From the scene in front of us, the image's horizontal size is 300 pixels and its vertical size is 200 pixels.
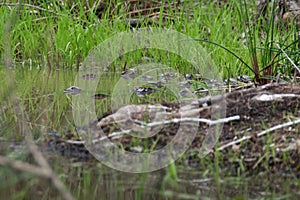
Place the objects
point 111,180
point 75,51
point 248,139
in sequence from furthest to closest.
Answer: point 75,51 < point 248,139 < point 111,180

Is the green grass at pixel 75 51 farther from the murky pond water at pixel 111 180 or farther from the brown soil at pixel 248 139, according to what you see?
the murky pond water at pixel 111 180

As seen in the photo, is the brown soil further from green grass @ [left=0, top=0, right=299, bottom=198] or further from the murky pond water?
green grass @ [left=0, top=0, right=299, bottom=198]

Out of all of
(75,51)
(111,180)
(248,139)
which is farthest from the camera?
(75,51)

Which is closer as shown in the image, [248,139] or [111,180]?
[111,180]

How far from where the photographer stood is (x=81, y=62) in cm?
500

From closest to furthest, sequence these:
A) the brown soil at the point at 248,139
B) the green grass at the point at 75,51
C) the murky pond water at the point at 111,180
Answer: the murky pond water at the point at 111,180, the brown soil at the point at 248,139, the green grass at the point at 75,51

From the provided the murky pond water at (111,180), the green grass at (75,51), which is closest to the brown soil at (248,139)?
the murky pond water at (111,180)

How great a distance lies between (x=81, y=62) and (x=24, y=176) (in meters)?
3.37

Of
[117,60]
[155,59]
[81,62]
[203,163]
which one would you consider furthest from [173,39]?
[203,163]

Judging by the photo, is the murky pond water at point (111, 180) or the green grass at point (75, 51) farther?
the green grass at point (75, 51)

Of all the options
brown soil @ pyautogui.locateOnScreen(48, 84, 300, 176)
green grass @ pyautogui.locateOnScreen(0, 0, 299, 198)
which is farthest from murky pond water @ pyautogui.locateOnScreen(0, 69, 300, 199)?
green grass @ pyautogui.locateOnScreen(0, 0, 299, 198)

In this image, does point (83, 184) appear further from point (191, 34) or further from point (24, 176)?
point (191, 34)

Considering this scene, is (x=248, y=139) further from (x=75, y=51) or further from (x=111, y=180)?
(x=75, y=51)

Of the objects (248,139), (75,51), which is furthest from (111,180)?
(75,51)
